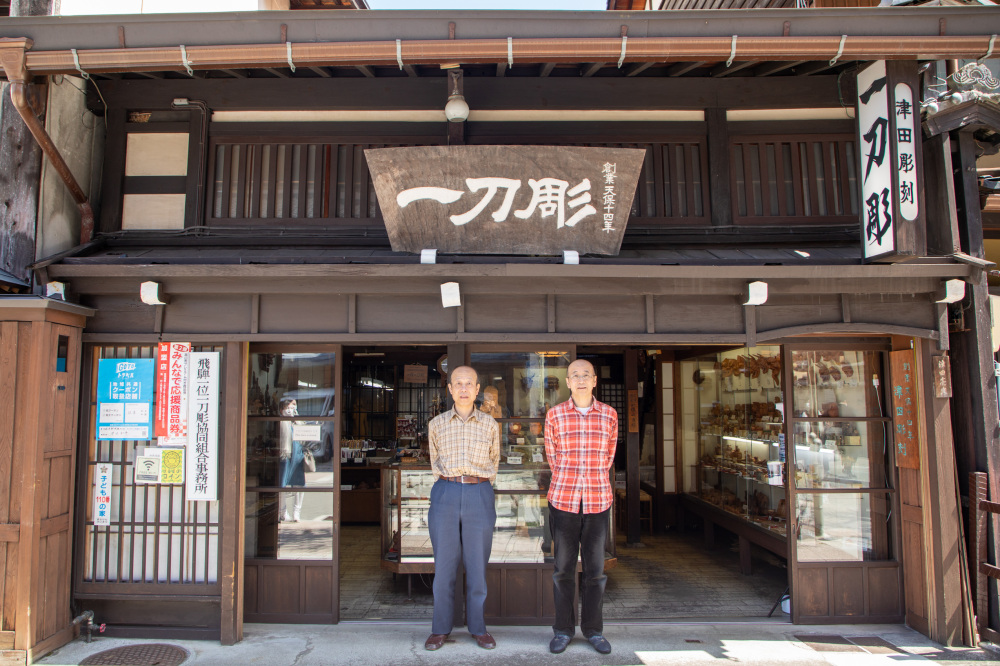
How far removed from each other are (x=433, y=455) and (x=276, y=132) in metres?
3.94

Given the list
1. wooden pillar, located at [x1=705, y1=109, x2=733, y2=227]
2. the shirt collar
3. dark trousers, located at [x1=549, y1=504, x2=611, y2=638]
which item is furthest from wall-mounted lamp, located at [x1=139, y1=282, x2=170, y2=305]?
wooden pillar, located at [x1=705, y1=109, x2=733, y2=227]

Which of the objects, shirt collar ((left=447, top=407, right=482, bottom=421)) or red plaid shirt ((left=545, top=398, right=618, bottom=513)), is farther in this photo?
shirt collar ((left=447, top=407, right=482, bottom=421))

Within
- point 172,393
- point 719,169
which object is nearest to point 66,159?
point 172,393

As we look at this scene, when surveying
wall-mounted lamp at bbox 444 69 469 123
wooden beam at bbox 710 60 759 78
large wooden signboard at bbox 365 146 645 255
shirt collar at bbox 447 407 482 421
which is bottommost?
shirt collar at bbox 447 407 482 421

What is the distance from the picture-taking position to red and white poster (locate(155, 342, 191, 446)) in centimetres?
558

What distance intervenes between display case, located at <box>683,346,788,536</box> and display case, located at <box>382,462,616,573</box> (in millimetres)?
2499

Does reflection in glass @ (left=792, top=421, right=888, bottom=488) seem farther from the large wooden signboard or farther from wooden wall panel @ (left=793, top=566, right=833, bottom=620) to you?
the large wooden signboard

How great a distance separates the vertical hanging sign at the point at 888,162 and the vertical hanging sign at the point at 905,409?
126 cm

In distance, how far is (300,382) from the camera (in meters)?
6.07

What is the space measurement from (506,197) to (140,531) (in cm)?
470

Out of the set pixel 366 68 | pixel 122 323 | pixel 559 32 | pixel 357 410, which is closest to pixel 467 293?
pixel 559 32

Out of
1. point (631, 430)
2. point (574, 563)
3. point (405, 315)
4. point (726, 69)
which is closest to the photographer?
point (574, 563)

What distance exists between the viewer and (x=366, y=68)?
6.28 metres

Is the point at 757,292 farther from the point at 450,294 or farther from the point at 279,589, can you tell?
the point at 279,589
